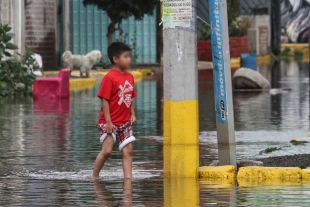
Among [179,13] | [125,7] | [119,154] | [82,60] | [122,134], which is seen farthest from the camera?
[125,7]

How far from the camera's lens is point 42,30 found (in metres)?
38.9

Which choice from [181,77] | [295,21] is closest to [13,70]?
[181,77]

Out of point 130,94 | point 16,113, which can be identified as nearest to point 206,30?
point 16,113

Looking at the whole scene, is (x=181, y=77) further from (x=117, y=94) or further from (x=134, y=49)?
(x=134, y=49)

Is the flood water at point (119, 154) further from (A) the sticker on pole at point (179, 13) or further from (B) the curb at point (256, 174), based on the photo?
(A) the sticker on pole at point (179, 13)

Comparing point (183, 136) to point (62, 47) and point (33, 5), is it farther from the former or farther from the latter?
point (62, 47)

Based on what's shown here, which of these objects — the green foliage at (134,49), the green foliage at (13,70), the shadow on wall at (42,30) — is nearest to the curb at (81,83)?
the shadow on wall at (42,30)

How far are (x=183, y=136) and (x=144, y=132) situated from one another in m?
6.39

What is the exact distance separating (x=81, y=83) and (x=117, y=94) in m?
21.8

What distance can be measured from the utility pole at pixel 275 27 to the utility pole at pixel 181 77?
48.3 metres

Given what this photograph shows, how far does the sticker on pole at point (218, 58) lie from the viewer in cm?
1233

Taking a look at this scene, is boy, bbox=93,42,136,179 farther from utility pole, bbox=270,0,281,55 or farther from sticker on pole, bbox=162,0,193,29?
utility pole, bbox=270,0,281,55

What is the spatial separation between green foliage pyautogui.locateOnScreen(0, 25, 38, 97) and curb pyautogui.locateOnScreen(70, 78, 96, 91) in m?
4.09

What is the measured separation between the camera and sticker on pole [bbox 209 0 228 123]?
1233 centimetres
